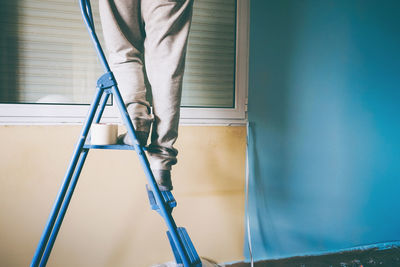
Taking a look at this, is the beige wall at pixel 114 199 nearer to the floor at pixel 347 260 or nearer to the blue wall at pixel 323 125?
the blue wall at pixel 323 125

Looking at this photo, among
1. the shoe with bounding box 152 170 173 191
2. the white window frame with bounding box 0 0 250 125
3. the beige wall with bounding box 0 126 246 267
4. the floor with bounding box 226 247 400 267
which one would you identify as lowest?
the floor with bounding box 226 247 400 267

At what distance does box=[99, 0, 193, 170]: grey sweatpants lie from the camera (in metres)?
0.94

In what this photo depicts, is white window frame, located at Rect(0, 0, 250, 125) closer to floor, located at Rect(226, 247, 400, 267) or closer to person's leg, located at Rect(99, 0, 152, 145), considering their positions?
person's leg, located at Rect(99, 0, 152, 145)

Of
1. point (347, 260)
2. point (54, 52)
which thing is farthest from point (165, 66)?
point (347, 260)

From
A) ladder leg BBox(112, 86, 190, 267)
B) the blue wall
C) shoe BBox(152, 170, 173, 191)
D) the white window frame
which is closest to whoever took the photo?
ladder leg BBox(112, 86, 190, 267)

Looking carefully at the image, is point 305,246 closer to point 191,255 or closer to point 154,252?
point 154,252

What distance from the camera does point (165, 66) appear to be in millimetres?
961

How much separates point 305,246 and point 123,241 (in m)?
1.21

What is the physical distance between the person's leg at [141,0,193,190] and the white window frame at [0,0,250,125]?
1.74ft

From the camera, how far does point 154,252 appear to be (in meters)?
1.50

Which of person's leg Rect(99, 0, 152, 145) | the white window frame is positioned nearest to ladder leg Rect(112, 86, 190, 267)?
person's leg Rect(99, 0, 152, 145)

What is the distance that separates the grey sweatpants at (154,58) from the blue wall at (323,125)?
0.77 meters

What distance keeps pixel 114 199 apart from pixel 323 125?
1439 millimetres

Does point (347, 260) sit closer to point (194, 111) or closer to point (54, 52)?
point (194, 111)
